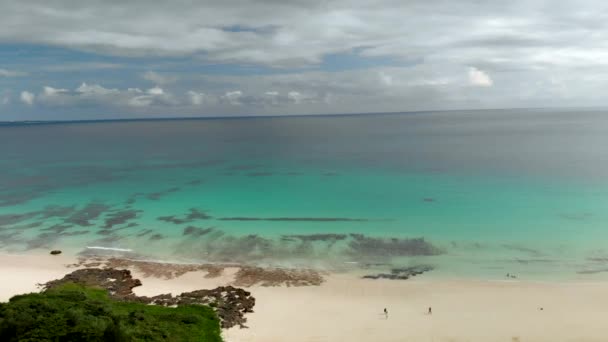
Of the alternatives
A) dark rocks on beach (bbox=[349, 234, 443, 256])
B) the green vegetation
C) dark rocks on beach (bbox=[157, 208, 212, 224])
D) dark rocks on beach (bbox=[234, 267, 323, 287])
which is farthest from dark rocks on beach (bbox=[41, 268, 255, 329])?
dark rocks on beach (bbox=[157, 208, 212, 224])

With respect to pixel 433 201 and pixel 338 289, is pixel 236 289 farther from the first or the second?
pixel 433 201

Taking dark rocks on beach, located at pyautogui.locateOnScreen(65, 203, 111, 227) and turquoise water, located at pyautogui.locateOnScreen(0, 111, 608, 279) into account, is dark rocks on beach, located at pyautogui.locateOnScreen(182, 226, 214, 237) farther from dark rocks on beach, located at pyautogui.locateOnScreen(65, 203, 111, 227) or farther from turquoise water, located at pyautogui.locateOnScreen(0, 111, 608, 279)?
dark rocks on beach, located at pyautogui.locateOnScreen(65, 203, 111, 227)

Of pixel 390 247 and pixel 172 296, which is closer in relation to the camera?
pixel 172 296

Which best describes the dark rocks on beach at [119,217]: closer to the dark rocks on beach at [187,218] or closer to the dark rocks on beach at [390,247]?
the dark rocks on beach at [187,218]

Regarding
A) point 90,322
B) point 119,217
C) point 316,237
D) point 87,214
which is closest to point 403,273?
point 316,237

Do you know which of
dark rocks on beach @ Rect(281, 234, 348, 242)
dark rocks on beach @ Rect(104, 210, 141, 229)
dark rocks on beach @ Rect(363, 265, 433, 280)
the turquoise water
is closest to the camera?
dark rocks on beach @ Rect(363, 265, 433, 280)

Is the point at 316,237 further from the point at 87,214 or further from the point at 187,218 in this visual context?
the point at 87,214

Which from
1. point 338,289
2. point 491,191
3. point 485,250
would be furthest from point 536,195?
point 338,289
